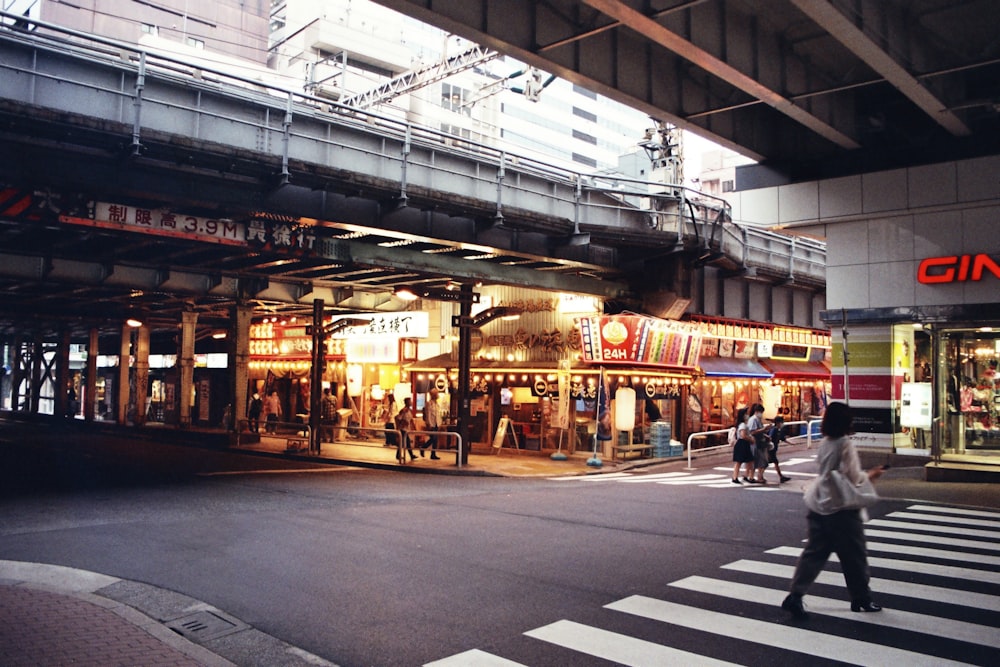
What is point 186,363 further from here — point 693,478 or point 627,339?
point 693,478

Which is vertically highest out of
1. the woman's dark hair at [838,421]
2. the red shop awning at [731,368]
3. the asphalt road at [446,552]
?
the red shop awning at [731,368]

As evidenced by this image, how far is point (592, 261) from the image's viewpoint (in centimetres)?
2567

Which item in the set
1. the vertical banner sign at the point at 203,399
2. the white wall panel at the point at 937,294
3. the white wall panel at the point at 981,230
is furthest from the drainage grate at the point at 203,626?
the vertical banner sign at the point at 203,399

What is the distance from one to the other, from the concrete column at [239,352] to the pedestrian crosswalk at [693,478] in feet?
53.5

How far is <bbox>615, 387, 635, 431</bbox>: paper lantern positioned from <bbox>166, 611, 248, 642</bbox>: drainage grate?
61.1 feet

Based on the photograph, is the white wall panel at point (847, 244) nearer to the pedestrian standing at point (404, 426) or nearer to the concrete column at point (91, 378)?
the pedestrian standing at point (404, 426)

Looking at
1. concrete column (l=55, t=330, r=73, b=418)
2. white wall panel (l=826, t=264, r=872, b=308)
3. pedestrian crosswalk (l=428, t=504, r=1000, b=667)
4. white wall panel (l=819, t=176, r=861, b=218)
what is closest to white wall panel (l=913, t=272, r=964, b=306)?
white wall panel (l=826, t=264, r=872, b=308)

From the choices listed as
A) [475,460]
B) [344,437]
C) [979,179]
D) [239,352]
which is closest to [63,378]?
[239,352]

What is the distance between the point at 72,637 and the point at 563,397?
20.7 metres

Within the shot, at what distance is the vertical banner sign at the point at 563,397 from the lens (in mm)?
26344

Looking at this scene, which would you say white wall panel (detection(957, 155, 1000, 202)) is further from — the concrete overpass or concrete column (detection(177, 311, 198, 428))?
concrete column (detection(177, 311, 198, 428))

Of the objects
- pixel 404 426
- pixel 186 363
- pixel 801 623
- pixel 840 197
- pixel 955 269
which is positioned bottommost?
pixel 801 623

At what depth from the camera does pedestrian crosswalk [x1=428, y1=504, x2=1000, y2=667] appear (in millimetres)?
6277

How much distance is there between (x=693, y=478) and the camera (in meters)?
20.9
